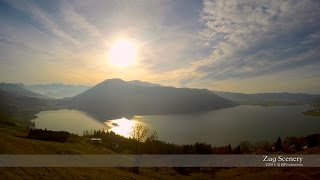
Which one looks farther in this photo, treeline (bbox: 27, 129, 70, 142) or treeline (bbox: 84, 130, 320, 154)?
treeline (bbox: 84, 130, 320, 154)

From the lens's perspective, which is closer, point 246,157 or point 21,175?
point 21,175

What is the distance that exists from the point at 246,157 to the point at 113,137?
8887 cm

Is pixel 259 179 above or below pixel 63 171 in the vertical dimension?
below

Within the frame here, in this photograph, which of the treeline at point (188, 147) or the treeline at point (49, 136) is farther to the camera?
the treeline at point (188, 147)

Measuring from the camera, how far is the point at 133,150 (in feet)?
516

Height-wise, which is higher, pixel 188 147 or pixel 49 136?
pixel 49 136

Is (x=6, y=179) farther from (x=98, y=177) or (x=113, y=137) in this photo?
(x=113, y=137)

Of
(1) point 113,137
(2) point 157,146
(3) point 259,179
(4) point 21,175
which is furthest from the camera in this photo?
(1) point 113,137

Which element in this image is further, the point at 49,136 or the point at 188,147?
the point at 188,147

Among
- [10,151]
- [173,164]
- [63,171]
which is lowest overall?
[173,164]

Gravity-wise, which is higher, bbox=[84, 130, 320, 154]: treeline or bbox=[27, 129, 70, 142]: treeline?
bbox=[27, 129, 70, 142]: treeline

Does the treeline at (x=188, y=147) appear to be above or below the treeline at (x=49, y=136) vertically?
below

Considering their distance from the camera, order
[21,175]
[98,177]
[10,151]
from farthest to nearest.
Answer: [98,177] → [10,151] → [21,175]

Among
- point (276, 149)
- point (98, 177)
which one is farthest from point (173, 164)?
point (98, 177)
